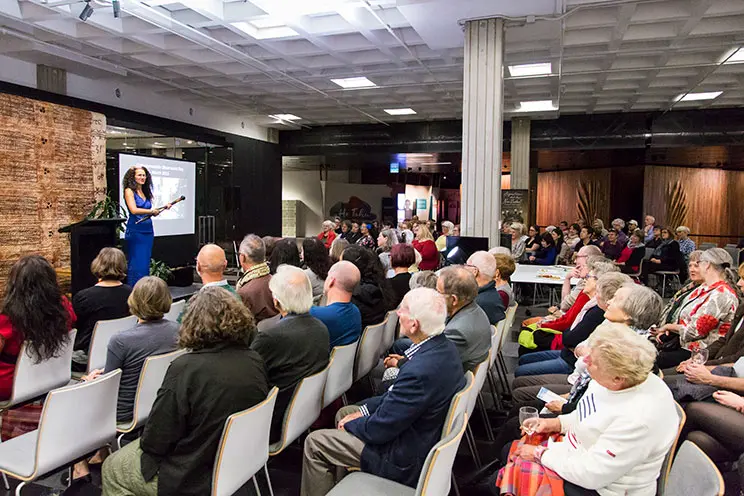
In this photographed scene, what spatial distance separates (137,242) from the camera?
7367 millimetres

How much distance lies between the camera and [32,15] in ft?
21.4

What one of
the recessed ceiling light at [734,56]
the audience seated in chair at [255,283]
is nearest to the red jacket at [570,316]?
the audience seated in chair at [255,283]

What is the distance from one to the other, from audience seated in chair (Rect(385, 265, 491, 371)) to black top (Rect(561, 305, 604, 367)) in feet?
2.29

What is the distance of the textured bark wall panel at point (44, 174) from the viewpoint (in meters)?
7.54

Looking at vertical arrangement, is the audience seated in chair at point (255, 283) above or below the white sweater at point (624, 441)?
above

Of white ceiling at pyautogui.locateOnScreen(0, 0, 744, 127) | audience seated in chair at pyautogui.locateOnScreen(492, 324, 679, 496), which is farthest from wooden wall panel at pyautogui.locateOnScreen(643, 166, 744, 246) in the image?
audience seated in chair at pyautogui.locateOnScreen(492, 324, 679, 496)

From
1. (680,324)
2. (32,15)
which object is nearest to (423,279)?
(680,324)

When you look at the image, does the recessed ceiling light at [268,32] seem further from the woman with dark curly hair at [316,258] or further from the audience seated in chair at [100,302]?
the audience seated in chair at [100,302]

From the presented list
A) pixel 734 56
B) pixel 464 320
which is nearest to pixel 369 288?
pixel 464 320

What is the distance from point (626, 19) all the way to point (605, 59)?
1928 millimetres

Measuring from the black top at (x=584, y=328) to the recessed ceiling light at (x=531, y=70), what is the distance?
6.12m

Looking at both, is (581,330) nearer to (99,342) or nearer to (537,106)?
(99,342)

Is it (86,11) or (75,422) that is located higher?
(86,11)

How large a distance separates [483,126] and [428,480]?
5.36 m
